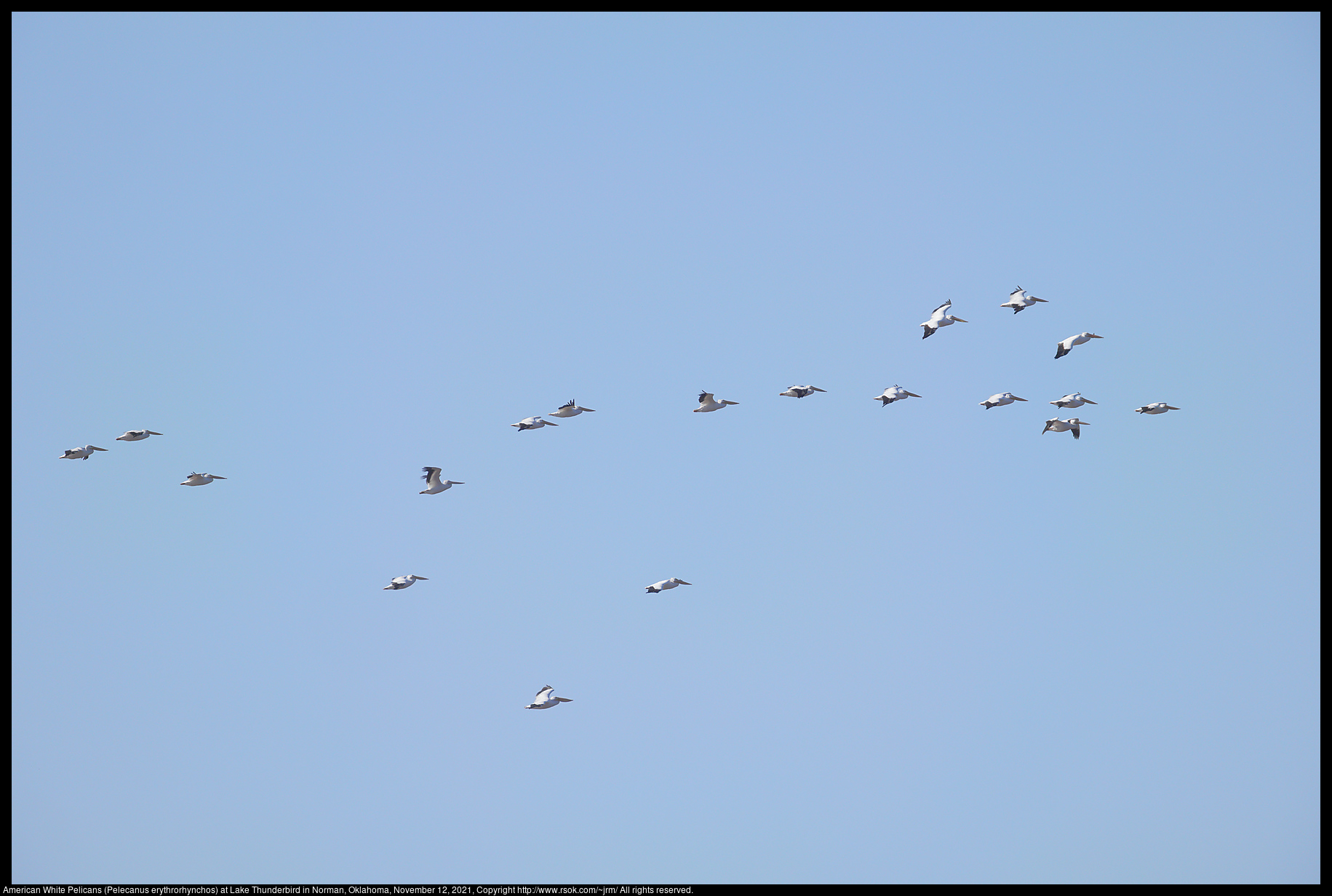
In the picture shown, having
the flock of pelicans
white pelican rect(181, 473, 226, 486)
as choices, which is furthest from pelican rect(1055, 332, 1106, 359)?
white pelican rect(181, 473, 226, 486)

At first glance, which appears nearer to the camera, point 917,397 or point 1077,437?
point 1077,437

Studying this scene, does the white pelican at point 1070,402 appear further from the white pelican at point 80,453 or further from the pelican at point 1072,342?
the white pelican at point 80,453

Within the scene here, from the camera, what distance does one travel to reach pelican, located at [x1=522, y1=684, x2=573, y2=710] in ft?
245

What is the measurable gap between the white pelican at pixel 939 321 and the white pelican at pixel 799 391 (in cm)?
599

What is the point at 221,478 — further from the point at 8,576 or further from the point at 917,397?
the point at 917,397

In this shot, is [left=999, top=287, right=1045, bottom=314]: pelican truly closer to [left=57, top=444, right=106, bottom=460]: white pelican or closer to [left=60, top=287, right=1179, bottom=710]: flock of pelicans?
[left=60, top=287, right=1179, bottom=710]: flock of pelicans

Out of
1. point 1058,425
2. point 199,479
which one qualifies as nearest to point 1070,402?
point 1058,425

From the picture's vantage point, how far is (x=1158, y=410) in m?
70.5

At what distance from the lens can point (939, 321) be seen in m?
68.8

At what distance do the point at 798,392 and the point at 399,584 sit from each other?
16270 mm

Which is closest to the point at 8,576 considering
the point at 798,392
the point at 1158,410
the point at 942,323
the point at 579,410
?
the point at 579,410

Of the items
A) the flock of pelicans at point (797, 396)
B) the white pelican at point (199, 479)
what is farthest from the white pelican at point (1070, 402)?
the white pelican at point (199, 479)

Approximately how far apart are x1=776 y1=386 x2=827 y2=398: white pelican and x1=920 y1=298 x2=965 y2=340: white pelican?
19.7 ft

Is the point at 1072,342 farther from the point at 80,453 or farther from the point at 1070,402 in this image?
the point at 80,453
